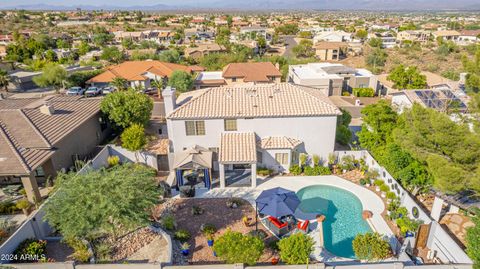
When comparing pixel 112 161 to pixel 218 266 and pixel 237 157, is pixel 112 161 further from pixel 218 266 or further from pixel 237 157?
pixel 218 266

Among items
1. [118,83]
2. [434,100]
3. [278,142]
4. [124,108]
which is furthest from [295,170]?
[118,83]

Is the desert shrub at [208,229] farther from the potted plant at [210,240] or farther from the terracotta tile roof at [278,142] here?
the terracotta tile roof at [278,142]

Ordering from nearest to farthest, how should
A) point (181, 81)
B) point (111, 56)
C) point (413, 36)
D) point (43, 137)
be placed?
point (43, 137)
point (181, 81)
point (111, 56)
point (413, 36)

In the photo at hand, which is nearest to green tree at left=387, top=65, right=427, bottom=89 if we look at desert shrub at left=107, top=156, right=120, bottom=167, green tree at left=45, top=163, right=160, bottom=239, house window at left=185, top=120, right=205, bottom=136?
house window at left=185, top=120, right=205, bottom=136

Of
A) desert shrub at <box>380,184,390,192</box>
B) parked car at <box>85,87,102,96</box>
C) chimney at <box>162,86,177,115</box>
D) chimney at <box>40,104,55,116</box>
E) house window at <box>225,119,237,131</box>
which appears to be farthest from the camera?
parked car at <box>85,87,102,96</box>

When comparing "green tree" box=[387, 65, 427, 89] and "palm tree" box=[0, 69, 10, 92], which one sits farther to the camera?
"palm tree" box=[0, 69, 10, 92]

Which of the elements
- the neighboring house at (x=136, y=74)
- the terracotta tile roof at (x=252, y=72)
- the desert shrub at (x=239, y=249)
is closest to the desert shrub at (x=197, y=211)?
the desert shrub at (x=239, y=249)

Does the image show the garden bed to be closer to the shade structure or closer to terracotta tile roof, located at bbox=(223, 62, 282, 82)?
the shade structure
